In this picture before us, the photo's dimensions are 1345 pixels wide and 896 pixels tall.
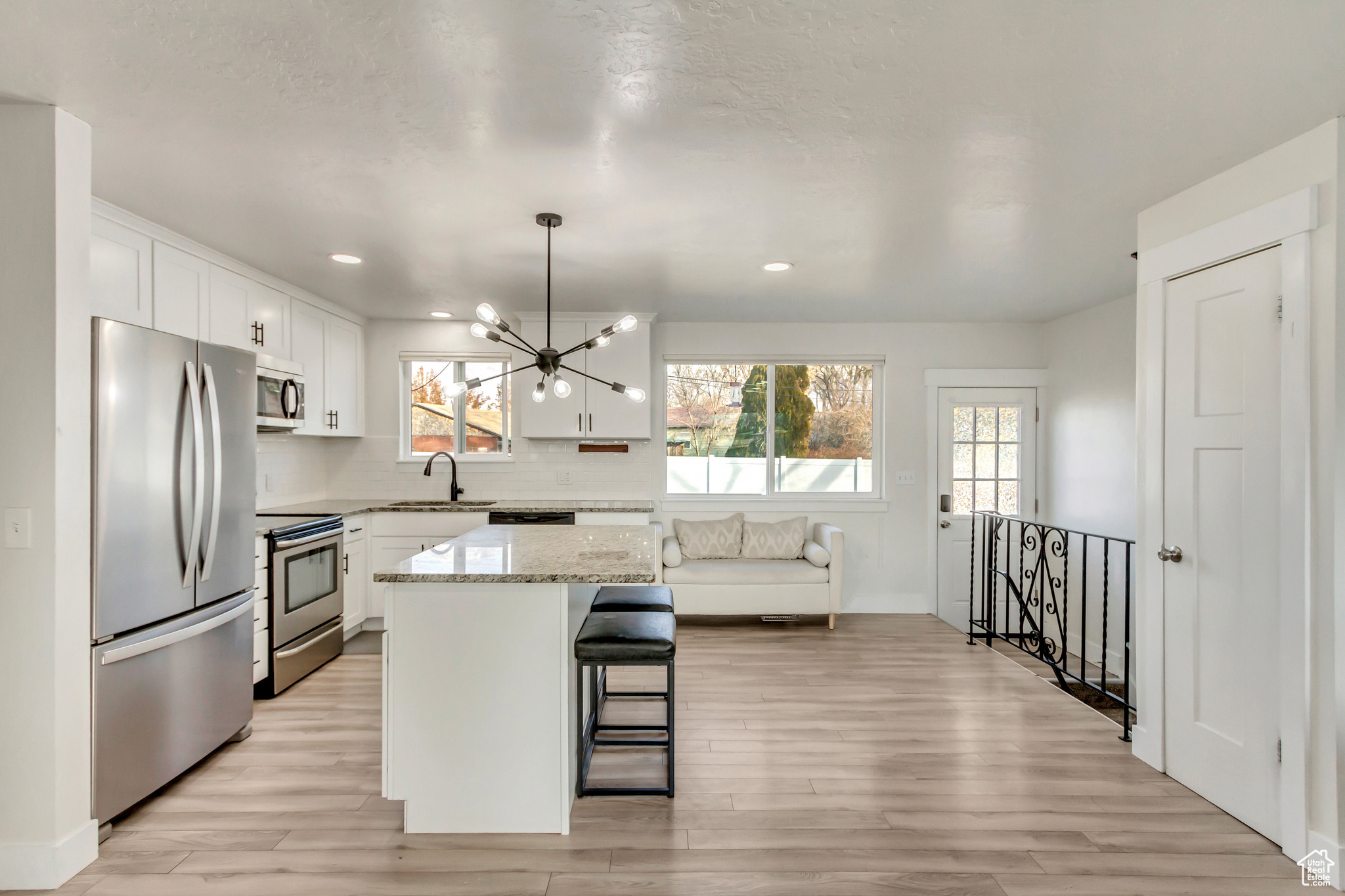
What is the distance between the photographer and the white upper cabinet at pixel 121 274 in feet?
9.06

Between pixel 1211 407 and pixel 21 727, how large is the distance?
4129 mm

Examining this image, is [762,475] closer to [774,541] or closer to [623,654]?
[774,541]

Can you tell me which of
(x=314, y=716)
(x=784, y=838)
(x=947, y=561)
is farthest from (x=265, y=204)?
(x=947, y=561)

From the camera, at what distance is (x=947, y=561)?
540 centimetres

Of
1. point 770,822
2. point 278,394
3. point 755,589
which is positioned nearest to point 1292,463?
point 770,822

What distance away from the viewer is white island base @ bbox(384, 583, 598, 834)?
2.31 metres

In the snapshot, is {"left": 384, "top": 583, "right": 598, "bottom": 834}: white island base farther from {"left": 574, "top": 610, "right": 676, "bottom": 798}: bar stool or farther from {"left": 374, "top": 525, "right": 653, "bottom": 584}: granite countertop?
{"left": 574, "top": 610, "right": 676, "bottom": 798}: bar stool

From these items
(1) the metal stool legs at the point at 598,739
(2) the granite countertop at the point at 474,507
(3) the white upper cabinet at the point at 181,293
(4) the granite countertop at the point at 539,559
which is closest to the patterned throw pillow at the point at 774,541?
(2) the granite countertop at the point at 474,507

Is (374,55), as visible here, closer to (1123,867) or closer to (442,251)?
(442,251)

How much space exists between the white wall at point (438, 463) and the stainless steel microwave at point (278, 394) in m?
1.18

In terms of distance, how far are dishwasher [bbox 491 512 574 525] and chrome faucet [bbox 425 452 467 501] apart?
618mm

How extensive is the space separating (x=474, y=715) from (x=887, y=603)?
3.96 meters

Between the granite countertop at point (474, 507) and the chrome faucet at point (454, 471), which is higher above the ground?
the chrome faucet at point (454, 471)

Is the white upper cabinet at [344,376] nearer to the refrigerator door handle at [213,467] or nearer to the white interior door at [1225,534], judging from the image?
the refrigerator door handle at [213,467]
